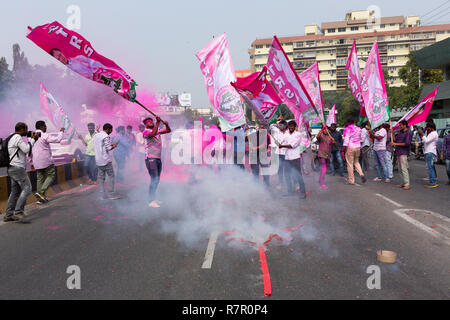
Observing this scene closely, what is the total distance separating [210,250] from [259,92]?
17.3 ft

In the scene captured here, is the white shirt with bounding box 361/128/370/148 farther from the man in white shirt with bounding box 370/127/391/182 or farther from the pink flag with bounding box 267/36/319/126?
the pink flag with bounding box 267/36/319/126

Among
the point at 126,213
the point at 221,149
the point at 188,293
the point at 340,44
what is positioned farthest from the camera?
the point at 340,44

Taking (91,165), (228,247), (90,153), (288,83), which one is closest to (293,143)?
(288,83)

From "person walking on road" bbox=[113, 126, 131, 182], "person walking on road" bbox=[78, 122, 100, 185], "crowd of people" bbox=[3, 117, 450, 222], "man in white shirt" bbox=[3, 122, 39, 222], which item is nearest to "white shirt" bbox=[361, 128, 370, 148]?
"crowd of people" bbox=[3, 117, 450, 222]

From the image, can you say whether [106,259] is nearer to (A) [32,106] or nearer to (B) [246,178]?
(B) [246,178]

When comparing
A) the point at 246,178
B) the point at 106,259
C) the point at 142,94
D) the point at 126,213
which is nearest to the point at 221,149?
the point at 246,178

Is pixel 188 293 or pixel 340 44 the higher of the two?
pixel 340 44

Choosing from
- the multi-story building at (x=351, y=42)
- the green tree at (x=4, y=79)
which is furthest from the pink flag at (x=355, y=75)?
the multi-story building at (x=351, y=42)

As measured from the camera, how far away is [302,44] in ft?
293

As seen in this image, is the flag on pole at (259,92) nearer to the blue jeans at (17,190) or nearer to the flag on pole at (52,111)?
the flag on pole at (52,111)

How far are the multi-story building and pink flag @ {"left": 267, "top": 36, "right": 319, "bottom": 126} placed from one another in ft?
264

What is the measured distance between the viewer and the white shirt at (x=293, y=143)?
326 inches
